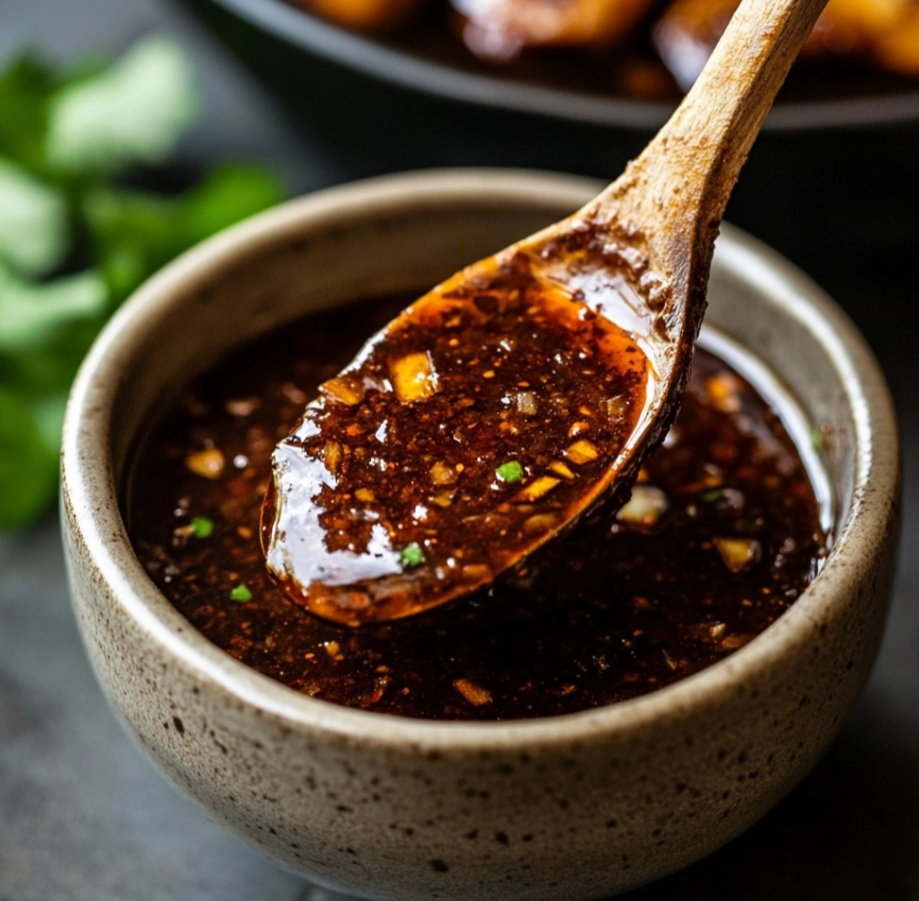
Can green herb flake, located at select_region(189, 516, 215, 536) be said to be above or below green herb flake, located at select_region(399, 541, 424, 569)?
below

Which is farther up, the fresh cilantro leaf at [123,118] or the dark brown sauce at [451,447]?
the dark brown sauce at [451,447]

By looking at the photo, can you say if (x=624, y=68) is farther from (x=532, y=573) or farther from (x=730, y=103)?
(x=532, y=573)

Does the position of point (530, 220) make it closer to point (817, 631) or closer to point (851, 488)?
point (851, 488)

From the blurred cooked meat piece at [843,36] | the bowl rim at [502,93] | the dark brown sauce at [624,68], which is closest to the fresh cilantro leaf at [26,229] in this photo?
the bowl rim at [502,93]

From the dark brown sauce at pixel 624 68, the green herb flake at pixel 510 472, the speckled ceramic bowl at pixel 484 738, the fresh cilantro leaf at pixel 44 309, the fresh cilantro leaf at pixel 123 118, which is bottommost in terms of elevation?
the fresh cilantro leaf at pixel 44 309

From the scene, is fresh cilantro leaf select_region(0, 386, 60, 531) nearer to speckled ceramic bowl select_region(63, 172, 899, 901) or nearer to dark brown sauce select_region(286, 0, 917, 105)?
speckled ceramic bowl select_region(63, 172, 899, 901)

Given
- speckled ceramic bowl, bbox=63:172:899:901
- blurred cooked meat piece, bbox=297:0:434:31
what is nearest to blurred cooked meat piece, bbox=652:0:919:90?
blurred cooked meat piece, bbox=297:0:434:31

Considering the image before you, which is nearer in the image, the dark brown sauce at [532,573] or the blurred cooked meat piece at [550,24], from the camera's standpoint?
the dark brown sauce at [532,573]

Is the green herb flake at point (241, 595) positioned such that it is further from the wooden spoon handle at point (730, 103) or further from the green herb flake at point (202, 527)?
the wooden spoon handle at point (730, 103)

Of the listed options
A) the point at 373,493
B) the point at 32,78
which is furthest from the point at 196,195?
the point at 373,493
